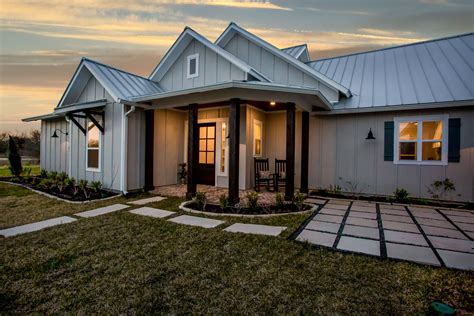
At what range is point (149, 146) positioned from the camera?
22.7 feet

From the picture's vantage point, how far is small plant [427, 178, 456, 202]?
18.1 feet

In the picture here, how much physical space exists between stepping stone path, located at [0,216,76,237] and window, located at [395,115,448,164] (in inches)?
305

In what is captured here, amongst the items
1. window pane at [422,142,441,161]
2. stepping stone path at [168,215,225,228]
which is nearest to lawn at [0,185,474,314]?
stepping stone path at [168,215,225,228]

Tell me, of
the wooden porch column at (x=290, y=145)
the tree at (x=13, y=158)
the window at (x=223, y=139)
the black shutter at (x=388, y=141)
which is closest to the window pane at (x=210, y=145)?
the window at (x=223, y=139)

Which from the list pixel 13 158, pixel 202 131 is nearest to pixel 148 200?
pixel 202 131

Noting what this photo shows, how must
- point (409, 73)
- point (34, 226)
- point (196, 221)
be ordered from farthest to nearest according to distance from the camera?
point (409, 73)
point (196, 221)
point (34, 226)

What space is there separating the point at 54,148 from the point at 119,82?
546 cm

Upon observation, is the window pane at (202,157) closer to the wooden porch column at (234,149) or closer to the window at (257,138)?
the window at (257,138)

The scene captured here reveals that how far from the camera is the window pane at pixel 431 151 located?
19.0 ft

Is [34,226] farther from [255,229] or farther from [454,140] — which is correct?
[454,140]

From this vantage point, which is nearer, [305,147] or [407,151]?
[407,151]

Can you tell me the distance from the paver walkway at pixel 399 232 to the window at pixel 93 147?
6.60 meters

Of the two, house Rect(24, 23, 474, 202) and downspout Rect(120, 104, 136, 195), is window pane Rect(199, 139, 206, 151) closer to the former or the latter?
house Rect(24, 23, 474, 202)

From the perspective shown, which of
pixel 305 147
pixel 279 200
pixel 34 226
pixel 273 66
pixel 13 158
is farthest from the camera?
pixel 13 158
